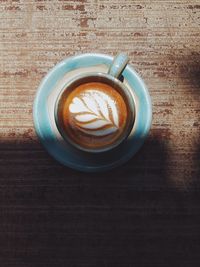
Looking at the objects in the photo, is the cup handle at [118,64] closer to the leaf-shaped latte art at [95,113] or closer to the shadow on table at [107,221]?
the leaf-shaped latte art at [95,113]

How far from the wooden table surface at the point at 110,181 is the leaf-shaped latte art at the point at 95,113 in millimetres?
103

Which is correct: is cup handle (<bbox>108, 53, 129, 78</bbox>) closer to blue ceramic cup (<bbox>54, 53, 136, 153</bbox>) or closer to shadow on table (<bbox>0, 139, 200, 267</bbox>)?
blue ceramic cup (<bbox>54, 53, 136, 153</bbox>)

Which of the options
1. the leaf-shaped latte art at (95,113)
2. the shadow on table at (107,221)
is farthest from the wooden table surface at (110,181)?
the leaf-shaped latte art at (95,113)

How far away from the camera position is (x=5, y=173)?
108 centimetres

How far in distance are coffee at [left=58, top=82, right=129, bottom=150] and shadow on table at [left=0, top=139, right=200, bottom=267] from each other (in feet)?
0.29

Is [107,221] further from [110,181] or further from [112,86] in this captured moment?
[112,86]

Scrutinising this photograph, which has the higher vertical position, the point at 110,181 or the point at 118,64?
the point at 118,64

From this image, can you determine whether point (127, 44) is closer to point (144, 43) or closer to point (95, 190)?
point (144, 43)

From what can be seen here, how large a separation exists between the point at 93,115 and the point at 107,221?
232 millimetres

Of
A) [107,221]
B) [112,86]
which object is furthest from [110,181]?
[112,86]

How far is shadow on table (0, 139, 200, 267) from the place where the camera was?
42.0 inches

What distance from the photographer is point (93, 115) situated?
1.00 metres

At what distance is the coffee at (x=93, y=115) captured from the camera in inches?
39.6

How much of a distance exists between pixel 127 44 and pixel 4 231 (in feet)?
1.57
